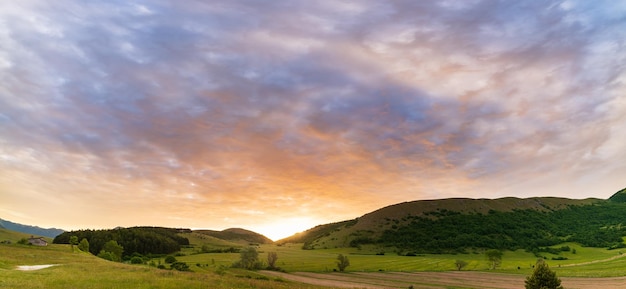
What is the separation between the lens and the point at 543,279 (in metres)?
45.5

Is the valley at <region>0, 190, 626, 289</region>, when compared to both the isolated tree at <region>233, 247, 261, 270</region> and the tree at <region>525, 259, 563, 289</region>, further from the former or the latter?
the tree at <region>525, 259, 563, 289</region>

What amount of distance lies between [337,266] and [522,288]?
6854cm

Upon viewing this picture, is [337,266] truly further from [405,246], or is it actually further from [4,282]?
[4,282]

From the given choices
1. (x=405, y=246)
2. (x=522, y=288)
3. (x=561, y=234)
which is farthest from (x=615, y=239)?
(x=522, y=288)

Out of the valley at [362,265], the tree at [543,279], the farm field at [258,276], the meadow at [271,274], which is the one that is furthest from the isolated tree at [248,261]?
the tree at [543,279]

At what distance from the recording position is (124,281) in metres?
36.8

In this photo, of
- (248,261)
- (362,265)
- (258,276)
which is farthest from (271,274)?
(362,265)

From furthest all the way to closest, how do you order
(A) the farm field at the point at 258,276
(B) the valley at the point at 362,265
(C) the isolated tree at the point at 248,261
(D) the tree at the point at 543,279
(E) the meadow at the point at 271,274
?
(C) the isolated tree at the point at 248,261 < (D) the tree at the point at 543,279 < (B) the valley at the point at 362,265 < (E) the meadow at the point at 271,274 < (A) the farm field at the point at 258,276

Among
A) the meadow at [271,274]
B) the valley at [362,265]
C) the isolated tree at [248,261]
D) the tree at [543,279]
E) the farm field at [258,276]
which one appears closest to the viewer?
the farm field at [258,276]

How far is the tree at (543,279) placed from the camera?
45062mm

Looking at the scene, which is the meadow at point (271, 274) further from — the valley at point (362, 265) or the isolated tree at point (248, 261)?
the isolated tree at point (248, 261)

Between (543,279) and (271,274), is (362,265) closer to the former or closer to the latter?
(271,274)

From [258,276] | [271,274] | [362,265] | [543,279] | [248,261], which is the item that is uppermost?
[543,279]

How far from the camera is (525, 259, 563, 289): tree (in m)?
45.1
